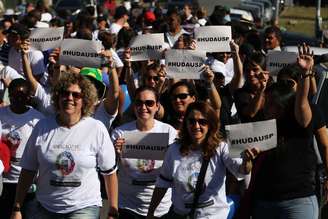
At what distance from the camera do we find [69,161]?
248 inches

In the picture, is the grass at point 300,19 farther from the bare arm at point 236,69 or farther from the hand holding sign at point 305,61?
the hand holding sign at point 305,61

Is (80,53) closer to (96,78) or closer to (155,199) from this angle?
(96,78)

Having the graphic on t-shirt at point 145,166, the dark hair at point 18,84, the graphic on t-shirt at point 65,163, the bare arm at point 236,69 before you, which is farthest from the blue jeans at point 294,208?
the bare arm at point 236,69

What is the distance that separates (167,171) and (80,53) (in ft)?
9.36

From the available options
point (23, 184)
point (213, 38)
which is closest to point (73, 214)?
point (23, 184)

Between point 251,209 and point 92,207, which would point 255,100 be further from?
point 92,207

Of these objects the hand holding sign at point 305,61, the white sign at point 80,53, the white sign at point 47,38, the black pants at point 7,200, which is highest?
the hand holding sign at point 305,61

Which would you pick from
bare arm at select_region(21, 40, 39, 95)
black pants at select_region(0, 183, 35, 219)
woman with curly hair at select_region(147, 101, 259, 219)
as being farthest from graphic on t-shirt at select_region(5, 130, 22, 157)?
woman with curly hair at select_region(147, 101, 259, 219)

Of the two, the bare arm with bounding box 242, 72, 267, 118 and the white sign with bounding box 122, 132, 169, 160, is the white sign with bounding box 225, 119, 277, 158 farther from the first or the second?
the bare arm with bounding box 242, 72, 267, 118

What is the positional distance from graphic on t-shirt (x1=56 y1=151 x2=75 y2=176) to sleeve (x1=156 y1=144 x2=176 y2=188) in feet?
2.16

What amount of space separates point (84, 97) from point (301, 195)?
165 cm

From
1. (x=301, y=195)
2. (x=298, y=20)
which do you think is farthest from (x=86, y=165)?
(x=298, y=20)

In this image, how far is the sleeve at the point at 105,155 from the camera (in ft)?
21.0

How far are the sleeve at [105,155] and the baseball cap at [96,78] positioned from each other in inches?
64.5
